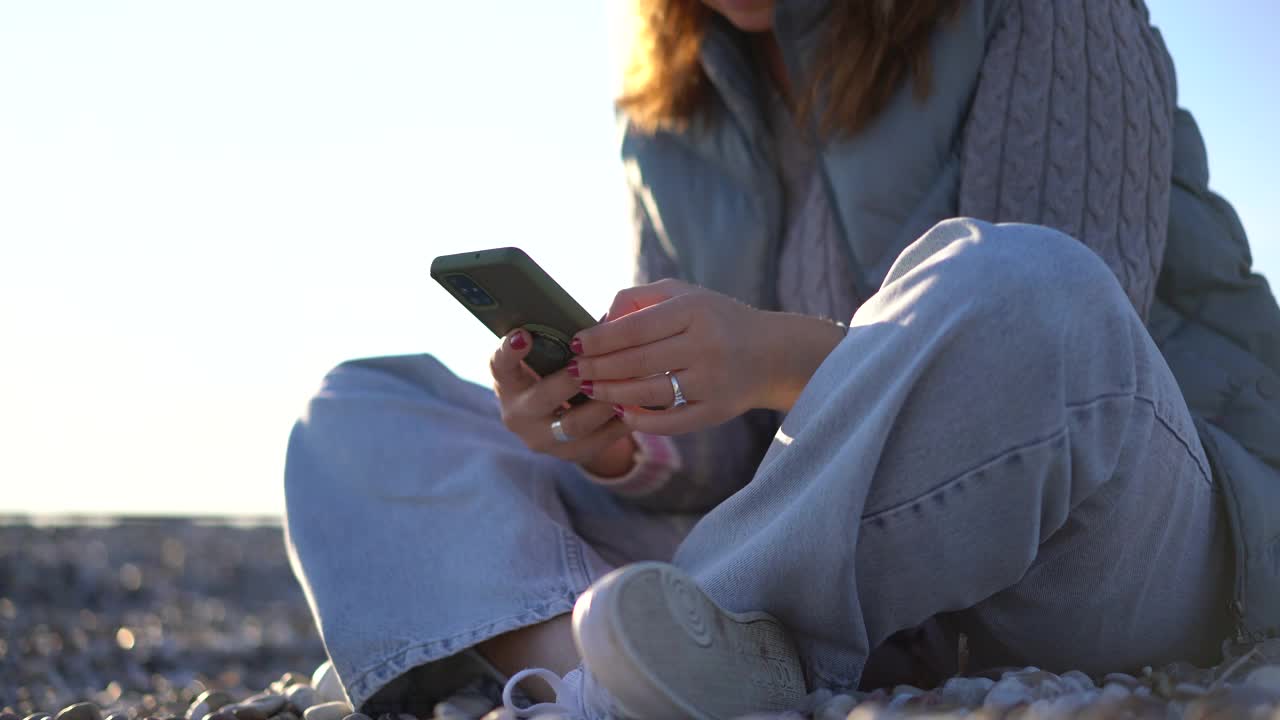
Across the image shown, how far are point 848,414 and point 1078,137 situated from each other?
69 cm

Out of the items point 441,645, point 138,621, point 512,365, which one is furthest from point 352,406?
point 138,621

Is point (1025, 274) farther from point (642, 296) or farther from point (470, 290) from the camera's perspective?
point (470, 290)

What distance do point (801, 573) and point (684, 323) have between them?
297 millimetres

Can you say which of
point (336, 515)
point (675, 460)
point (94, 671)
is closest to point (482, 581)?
point (336, 515)

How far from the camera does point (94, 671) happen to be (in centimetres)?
224

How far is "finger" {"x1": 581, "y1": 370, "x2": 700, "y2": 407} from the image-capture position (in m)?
1.06

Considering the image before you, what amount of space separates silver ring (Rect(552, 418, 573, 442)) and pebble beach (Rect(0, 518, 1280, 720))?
30 centimetres

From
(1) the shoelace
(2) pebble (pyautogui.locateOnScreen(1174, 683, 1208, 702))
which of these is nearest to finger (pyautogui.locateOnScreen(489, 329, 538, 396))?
(1) the shoelace

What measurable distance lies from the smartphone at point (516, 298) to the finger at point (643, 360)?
2.8 inches

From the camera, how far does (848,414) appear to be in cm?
85

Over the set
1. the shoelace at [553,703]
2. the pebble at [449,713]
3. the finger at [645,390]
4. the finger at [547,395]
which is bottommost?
the pebble at [449,713]

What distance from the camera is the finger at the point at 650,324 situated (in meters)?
1.03

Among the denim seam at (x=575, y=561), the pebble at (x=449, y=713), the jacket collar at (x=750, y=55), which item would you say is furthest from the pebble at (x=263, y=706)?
the jacket collar at (x=750, y=55)

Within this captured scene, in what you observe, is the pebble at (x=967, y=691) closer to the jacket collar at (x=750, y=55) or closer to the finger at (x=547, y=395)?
the finger at (x=547, y=395)
